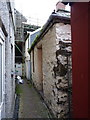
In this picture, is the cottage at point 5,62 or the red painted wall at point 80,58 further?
the cottage at point 5,62

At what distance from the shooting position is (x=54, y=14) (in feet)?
12.5

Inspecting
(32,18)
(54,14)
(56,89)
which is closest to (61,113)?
(56,89)

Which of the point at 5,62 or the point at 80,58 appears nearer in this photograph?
the point at 80,58

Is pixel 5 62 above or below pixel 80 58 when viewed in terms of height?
below

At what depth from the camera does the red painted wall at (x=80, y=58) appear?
2369 mm

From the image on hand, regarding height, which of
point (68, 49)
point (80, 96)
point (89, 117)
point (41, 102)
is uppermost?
point (68, 49)

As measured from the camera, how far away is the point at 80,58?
8.65ft

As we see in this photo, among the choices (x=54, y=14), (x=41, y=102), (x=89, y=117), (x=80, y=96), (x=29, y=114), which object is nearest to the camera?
(x=89, y=117)

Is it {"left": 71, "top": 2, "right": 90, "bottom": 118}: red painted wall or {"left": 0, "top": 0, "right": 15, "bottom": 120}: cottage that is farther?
{"left": 0, "top": 0, "right": 15, "bottom": 120}: cottage

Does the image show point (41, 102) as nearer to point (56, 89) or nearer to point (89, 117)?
point (56, 89)

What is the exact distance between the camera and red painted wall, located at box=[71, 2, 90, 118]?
237 cm

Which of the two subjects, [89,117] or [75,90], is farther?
[75,90]

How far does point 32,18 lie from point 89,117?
17.9 meters

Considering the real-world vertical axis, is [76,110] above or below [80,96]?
below
